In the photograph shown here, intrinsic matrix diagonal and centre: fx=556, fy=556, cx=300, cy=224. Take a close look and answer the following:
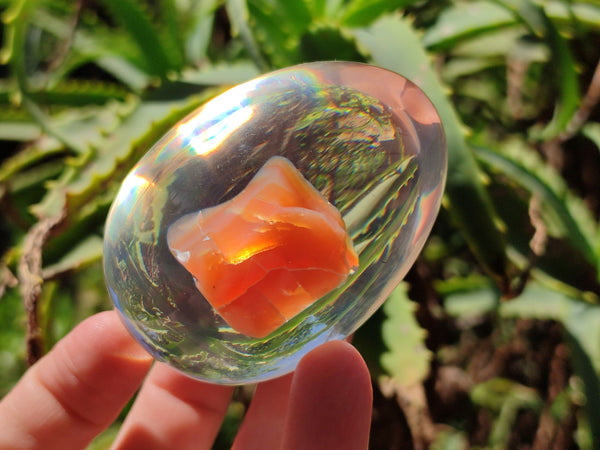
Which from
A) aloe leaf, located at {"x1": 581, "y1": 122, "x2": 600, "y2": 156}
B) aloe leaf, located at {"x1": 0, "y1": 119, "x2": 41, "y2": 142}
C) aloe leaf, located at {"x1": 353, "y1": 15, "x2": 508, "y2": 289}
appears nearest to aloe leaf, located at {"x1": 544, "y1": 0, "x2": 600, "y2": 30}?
aloe leaf, located at {"x1": 581, "y1": 122, "x2": 600, "y2": 156}

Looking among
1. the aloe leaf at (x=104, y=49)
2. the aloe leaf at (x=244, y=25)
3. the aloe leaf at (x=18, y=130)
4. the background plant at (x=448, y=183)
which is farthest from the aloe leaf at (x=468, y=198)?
the aloe leaf at (x=18, y=130)

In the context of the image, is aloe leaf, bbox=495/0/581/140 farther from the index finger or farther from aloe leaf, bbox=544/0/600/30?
the index finger

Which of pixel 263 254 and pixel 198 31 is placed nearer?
pixel 263 254

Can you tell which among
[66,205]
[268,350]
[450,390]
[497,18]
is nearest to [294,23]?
[497,18]

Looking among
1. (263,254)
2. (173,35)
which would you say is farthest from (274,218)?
(173,35)

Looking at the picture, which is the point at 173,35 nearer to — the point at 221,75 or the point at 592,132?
the point at 221,75

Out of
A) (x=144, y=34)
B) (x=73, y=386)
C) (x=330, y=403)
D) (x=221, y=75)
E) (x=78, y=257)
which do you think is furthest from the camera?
(x=144, y=34)

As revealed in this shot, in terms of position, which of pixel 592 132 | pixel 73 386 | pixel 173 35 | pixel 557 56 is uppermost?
pixel 173 35
